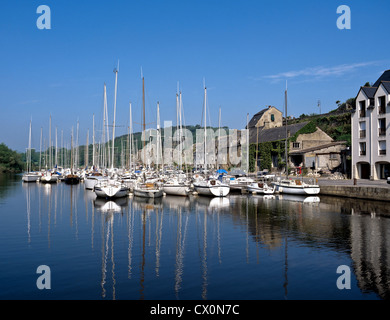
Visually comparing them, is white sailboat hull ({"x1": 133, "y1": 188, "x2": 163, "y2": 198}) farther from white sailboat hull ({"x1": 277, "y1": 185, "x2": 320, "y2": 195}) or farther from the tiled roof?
the tiled roof

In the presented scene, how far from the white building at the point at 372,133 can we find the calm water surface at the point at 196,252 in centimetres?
1593

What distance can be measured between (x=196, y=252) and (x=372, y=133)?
37.0 m

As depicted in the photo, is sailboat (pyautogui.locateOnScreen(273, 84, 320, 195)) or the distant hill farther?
the distant hill

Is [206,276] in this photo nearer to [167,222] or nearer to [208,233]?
[208,233]

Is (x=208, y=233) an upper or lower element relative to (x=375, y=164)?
lower

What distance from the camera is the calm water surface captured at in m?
12.3

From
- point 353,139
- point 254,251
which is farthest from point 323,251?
point 353,139

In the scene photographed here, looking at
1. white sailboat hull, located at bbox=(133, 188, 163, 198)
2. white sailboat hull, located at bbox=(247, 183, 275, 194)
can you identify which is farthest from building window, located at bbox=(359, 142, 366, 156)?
Answer: white sailboat hull, located at bbox=(133, 188, 163, 198)

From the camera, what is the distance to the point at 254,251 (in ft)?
57.2

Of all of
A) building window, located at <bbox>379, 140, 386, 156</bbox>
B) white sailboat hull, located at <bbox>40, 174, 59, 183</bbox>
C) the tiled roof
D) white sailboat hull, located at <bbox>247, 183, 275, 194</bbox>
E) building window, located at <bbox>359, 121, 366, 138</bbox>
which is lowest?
white sailboat hull, located at <bbox>247, 183, 275, 194</bbox>

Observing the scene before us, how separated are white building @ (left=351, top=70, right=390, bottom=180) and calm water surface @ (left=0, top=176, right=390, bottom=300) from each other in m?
15.9
